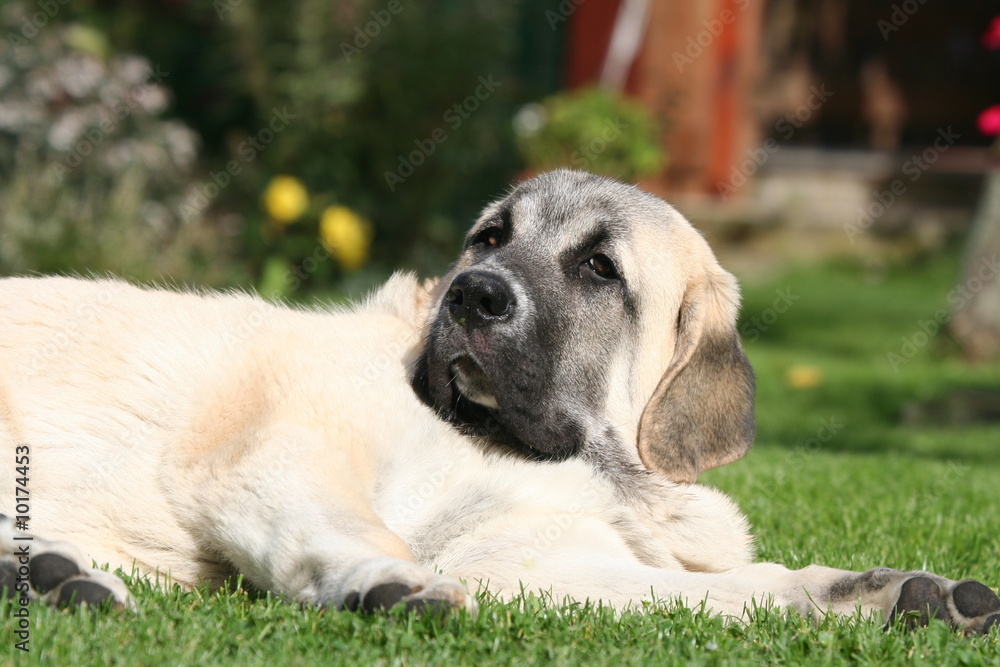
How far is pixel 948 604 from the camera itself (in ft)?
9.37

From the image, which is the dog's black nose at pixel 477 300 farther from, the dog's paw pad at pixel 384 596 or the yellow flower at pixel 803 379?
the yellow flower at pixel 803 379

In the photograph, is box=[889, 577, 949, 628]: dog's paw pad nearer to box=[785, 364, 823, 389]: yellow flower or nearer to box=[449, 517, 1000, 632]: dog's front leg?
box=[449, 517, 1000, 632]: dog's front leg

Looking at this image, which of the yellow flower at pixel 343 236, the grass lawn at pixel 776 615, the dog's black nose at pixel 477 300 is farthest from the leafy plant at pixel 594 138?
the dog's black nose at pixel 477 300

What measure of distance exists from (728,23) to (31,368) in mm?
12255

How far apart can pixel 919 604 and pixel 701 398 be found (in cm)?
109

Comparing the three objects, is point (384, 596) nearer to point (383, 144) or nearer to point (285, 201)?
point (285, 201)

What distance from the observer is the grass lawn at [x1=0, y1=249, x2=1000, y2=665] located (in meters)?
2.51

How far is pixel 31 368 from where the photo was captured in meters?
3.41

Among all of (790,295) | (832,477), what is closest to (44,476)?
(832,477)

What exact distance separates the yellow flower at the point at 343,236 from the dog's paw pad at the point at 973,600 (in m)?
7.99

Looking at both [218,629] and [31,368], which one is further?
[31,368]

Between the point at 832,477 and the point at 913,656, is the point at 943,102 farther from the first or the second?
the point at 913,656

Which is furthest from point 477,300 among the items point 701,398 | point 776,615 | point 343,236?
point 343,236

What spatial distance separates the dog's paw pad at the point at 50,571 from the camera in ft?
8.84
